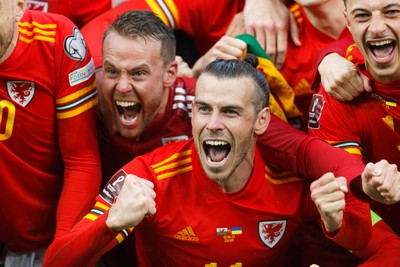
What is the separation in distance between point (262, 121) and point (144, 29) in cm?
52

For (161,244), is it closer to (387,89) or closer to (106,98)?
(106,98)

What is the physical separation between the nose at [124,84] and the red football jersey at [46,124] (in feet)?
0.32

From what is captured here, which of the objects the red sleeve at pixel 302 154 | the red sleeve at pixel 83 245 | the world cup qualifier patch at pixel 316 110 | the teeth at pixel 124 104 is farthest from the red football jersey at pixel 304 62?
the red sleeve at pixel 83 245

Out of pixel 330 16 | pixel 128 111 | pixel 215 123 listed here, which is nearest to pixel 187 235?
pixel 215 123

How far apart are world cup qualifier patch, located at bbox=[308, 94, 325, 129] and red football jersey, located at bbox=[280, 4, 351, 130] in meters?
0.33

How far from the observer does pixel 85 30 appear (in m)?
3.96

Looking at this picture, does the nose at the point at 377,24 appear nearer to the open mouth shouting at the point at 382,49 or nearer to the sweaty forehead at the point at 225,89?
the open mouth shouting at the point at 382,49

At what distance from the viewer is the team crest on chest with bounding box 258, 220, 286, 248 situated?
3.45m

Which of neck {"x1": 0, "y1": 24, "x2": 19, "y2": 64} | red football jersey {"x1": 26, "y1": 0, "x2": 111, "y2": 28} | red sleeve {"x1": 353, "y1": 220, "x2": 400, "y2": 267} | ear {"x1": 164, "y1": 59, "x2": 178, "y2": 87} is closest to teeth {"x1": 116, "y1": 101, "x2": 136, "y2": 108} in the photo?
ear {"x1": 164, "y1": 59, "x2": 178, "y2": 87}

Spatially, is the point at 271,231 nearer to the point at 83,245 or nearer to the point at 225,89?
the point at 225,89

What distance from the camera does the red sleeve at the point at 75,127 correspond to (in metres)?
Result: 3.48

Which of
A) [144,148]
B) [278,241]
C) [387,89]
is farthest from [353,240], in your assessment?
[144,148]

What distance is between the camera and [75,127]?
11.6 ft

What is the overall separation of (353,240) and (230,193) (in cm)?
41
